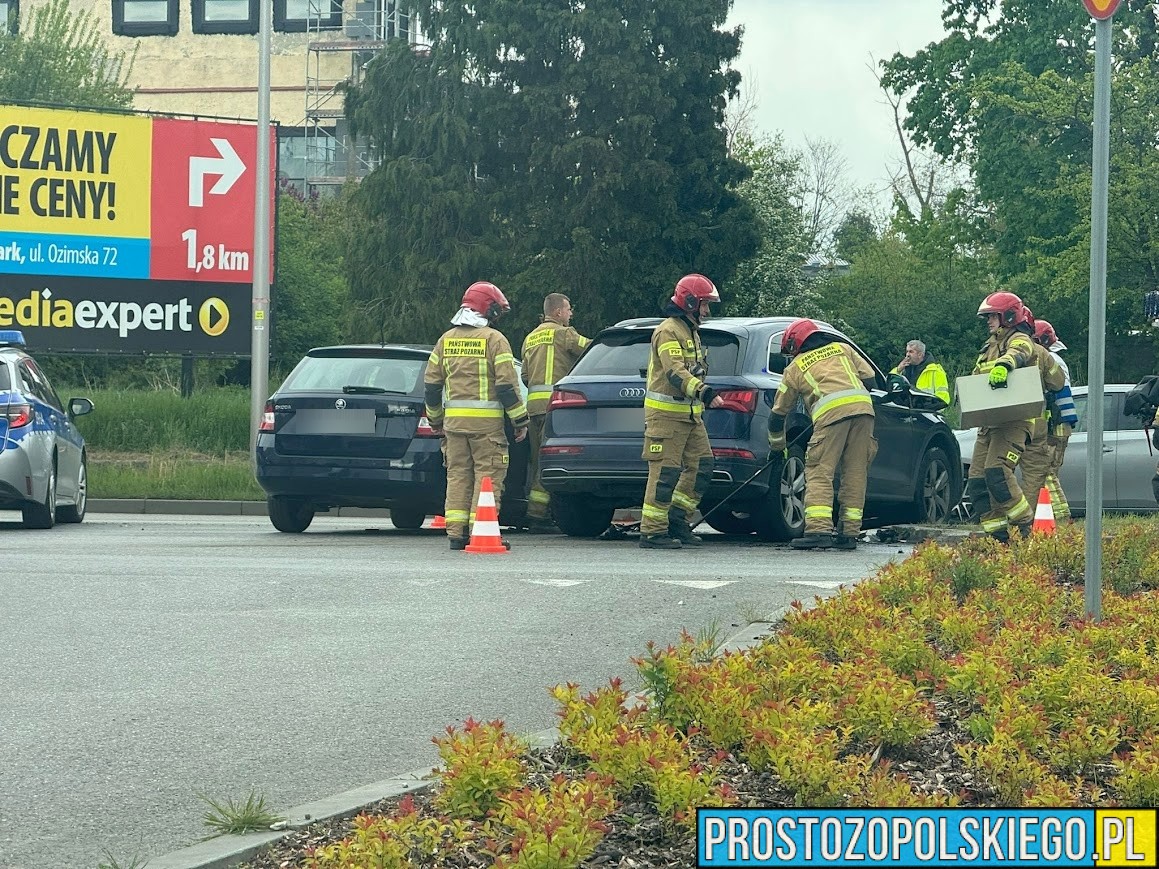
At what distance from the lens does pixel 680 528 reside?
13961mm

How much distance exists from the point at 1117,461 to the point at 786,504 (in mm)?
6115

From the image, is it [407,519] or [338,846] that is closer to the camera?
[338,846]

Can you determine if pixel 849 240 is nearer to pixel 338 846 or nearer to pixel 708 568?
pixel 708 568

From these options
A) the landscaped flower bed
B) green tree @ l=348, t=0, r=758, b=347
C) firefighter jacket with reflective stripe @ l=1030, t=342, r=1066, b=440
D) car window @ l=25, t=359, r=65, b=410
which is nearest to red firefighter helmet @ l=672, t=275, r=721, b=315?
firefighter jacket with reflective stripe @ l=1030, t=342, r=1066, b=440

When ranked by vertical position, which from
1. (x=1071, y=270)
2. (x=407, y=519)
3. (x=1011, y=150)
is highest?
(x=1011, y=150)

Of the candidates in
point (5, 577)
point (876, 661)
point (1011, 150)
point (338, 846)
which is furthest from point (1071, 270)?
point (338, 846)

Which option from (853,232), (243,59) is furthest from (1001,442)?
(243,59)

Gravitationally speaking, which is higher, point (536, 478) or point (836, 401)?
point (836, 401)

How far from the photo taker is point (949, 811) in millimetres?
4355

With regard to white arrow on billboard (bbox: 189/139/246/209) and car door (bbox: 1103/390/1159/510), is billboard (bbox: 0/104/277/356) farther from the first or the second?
car door (bbox: 1103/390/1159/510)

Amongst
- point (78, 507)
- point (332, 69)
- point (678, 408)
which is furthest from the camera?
point (332, 69)

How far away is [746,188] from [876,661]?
42336mm

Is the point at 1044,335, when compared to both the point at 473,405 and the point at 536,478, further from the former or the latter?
the point at 473,405

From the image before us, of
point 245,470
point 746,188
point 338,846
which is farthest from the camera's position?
point 746,188
